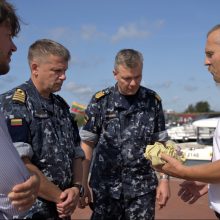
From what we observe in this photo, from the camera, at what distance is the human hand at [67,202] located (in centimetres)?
322

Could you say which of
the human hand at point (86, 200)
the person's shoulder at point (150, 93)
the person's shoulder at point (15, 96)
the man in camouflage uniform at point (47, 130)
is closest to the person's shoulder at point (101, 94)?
the person's shoulder at point (150, 93)

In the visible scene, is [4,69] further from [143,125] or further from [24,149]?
[143,125]

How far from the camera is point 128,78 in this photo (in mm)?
4102

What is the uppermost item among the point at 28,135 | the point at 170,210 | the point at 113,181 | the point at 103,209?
the point at 28,135

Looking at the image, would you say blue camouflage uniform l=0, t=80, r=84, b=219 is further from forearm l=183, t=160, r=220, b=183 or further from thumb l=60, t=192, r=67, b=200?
forearm l=183, t=160, r=220, b=183

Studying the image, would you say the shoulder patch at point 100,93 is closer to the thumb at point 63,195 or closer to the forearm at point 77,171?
the forearm at point 77,171

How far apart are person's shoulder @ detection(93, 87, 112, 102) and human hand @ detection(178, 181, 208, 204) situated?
1.31 meters

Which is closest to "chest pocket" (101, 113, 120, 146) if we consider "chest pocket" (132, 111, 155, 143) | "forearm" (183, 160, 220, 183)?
"chest pocket" (132, 111, 155, 143)

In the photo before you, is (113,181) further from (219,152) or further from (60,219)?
(219,152)

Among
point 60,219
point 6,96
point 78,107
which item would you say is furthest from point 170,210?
point 78,107

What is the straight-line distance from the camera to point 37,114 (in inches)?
127

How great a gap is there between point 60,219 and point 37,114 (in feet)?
2.81

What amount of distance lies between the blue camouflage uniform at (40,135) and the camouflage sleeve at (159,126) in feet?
3.79

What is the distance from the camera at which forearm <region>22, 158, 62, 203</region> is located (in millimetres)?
3004
